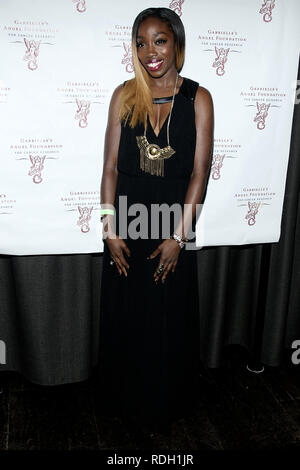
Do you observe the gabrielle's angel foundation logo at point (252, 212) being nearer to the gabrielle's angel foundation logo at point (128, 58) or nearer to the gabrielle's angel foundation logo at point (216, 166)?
the gabrielle's angel foundation logo at point (216, 166)

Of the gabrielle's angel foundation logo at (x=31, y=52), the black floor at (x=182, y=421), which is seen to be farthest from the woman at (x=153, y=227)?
the gabrielle's angel foundation logo at (x=31, y=52)

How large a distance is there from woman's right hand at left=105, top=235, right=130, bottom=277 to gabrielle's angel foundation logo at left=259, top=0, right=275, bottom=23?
1098mm

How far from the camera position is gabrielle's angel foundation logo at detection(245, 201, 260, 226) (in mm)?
2178

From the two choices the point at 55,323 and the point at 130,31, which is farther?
the point at 55,323

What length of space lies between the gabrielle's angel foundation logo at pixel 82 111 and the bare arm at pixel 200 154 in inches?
18.5

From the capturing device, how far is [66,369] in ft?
7.74

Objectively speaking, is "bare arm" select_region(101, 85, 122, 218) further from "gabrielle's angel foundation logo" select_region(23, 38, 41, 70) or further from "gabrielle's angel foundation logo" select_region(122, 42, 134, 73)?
"gabrielle's angel foundation logo" select_region(23, 38, 41, 70)

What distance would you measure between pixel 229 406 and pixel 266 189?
1.05 metres

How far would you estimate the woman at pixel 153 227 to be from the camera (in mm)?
1733

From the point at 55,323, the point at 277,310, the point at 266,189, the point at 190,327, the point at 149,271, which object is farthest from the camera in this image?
the point at 277,310

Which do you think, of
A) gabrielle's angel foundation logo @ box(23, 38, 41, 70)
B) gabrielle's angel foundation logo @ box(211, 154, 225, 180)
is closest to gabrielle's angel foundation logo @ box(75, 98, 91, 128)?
gabrielle's angel foundation logo @ box(23, 38, 41, 70)

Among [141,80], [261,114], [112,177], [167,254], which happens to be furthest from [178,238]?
[261,114]

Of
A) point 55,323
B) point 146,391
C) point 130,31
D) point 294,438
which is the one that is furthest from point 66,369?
point 130,31
